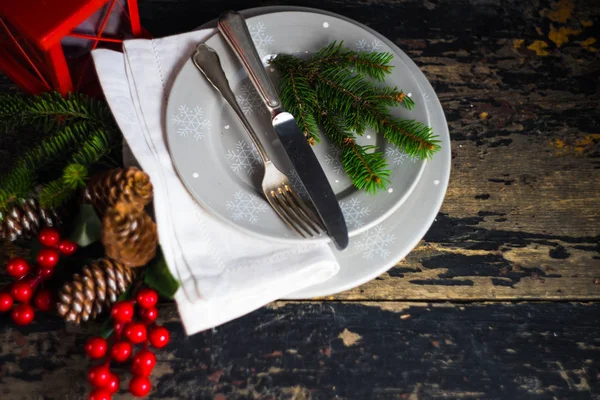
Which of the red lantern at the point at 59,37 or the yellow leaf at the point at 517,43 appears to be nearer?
the red lantern at the point at 59,37

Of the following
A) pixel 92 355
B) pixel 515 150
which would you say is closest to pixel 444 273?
pixel 515 150

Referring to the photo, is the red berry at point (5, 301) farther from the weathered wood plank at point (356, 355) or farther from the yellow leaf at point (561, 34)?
the yellow leaf at point (561, 34)

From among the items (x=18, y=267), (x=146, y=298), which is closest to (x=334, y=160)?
(x=146, y=298)

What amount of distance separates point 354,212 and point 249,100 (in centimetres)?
19

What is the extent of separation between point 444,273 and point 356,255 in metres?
0.14

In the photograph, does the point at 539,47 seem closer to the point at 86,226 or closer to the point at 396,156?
the point at 396,156

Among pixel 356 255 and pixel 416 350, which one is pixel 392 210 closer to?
pixel 356 255

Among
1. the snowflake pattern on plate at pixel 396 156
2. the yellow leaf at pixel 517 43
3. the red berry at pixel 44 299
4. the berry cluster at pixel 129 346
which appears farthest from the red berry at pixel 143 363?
the yellow leaf at pixel 517 43

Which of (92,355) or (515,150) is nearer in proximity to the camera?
(92,355)

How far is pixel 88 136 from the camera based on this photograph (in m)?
0.62

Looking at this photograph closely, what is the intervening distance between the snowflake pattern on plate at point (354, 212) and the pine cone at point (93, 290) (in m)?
0.24

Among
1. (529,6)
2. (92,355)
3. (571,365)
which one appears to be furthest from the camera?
(529,6)

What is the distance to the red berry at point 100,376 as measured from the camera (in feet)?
1.77

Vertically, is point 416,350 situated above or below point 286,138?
below
